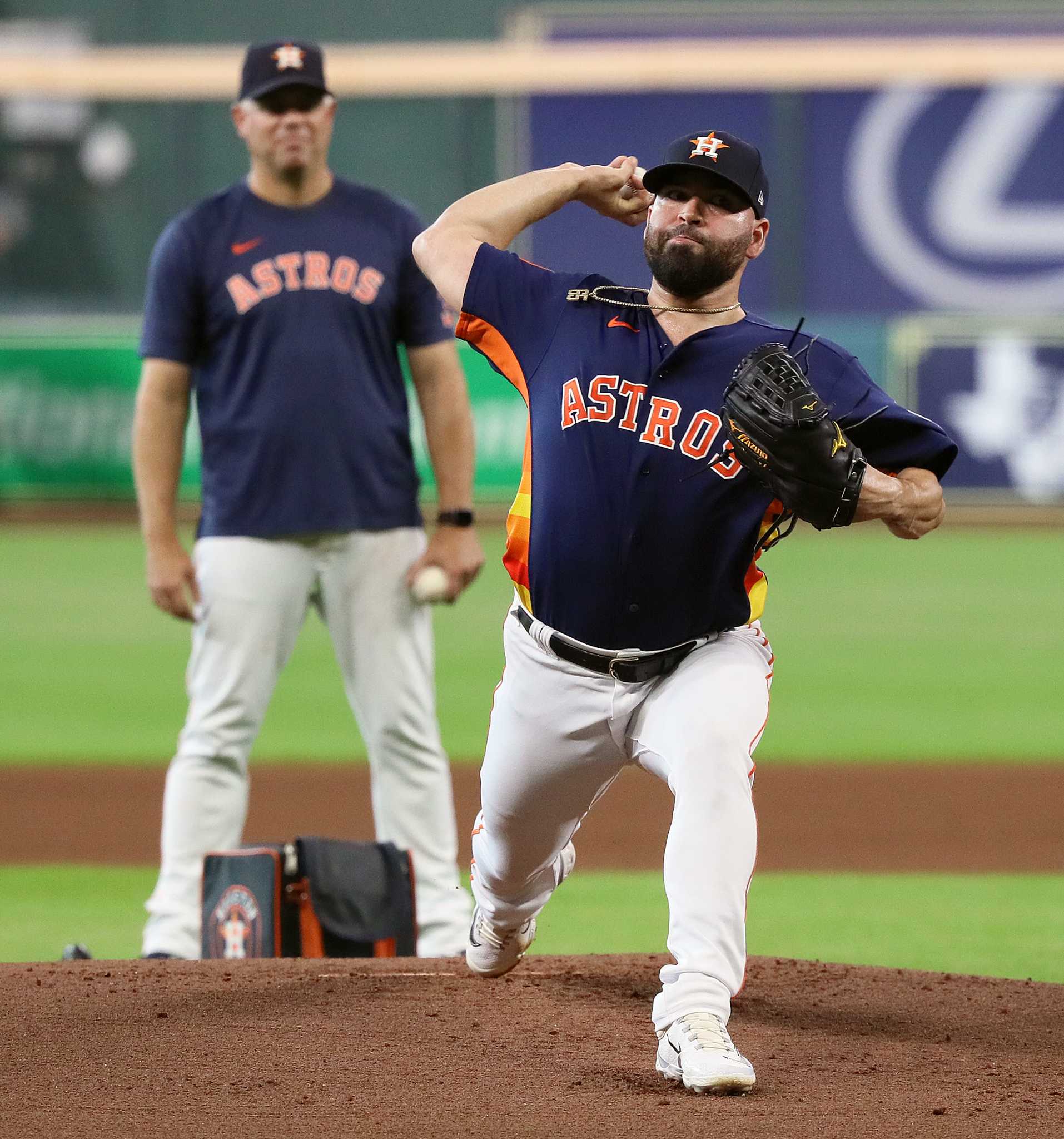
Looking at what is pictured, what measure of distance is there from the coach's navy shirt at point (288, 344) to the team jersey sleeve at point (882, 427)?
5.65 ft

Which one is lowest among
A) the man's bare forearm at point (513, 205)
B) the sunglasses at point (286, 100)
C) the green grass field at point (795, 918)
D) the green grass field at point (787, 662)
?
the green grass field at point (787, 662)

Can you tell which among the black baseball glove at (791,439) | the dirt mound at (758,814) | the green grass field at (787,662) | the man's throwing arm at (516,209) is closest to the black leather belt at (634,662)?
the black baseball glove at (791,439)

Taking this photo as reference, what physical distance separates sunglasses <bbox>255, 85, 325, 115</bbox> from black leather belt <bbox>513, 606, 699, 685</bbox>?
6.46 feet

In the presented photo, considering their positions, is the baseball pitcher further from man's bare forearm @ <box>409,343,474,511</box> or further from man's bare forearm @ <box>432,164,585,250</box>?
man's bare forearm @ <box>409,343,474,511</box>

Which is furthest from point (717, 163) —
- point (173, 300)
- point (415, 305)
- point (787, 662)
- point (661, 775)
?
point (787, 662)

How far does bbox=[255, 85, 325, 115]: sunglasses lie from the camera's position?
495cm

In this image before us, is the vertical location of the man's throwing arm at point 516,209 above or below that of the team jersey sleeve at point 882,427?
above

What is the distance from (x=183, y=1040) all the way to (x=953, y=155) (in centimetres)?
1616

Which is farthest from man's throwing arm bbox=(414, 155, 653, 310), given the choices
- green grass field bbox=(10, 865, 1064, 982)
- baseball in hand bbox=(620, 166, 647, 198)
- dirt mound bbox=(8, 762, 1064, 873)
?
dirt mound bbox=(8, 762, 1064, 873)

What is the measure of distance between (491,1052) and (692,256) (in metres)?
1.60

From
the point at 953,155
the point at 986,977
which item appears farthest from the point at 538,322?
the point at 953,155

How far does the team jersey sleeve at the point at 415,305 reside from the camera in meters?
5.12

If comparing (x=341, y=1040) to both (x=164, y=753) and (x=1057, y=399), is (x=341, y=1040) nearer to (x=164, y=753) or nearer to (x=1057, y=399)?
(x=164, y=753)

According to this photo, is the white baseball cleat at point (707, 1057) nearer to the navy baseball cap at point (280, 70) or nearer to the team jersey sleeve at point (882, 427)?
the team jersey sleeve at point (882, 427)
